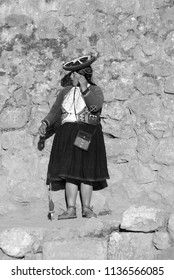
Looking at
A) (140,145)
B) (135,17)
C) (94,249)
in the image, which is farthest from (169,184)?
(135,17)

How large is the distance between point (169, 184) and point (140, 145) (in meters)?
0.42

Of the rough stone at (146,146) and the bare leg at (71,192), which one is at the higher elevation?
the rough stone at (146,146)

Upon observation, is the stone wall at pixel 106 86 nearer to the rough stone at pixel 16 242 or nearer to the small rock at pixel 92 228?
the small rock at pixel 92 228

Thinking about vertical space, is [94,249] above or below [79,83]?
below

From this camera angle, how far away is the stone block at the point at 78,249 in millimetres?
5320

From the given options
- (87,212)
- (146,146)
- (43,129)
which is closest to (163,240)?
(87,212)

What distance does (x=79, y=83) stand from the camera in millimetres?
6023

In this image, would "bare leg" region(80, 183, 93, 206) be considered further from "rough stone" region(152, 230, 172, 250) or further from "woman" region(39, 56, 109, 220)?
"rough stone" region(152, 230, 172, 250)

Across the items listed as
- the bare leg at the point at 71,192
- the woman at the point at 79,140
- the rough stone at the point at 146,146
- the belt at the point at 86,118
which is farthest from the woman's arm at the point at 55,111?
the rough stone at the point at 146,146

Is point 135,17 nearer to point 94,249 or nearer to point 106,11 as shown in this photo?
point 106,11

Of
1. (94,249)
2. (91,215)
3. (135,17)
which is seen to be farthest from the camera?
(135,17)

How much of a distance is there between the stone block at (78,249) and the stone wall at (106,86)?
798 mm

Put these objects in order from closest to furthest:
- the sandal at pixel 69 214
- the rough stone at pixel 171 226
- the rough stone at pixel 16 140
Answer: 1. the rough stone at pixel 171 226
2. the sandal at pixel 69 214
3. the rough stone at pixel 16 140

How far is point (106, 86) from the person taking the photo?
20.7 feet
